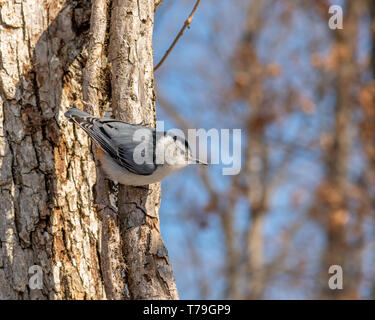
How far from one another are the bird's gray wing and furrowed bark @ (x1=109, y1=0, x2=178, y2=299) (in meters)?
0.08

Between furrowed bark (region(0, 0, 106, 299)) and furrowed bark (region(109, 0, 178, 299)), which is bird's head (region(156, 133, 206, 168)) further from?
furrowed bark (region(0, 0, 106, 299))

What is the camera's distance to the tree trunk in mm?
2592

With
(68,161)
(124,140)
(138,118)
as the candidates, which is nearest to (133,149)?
(124,140)

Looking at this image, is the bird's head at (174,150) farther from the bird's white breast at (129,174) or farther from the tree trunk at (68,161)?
the tree trunk at (68,161)

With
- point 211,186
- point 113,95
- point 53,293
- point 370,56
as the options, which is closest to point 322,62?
point 370,56

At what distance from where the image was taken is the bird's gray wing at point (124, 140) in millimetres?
2699

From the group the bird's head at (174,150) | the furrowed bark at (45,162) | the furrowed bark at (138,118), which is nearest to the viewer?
the furrowed bark at (138,118)

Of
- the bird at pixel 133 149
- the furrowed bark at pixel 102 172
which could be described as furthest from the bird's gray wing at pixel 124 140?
the furrowed bark at pixel 102 172

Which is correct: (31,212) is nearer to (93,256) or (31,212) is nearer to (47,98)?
(93,256)

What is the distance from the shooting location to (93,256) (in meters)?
2.71

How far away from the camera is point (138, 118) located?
2.79 m

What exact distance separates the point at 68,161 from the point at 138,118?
460 millimetres

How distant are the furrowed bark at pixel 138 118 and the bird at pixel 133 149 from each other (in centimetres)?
8

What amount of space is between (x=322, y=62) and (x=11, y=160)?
704 centimetres
